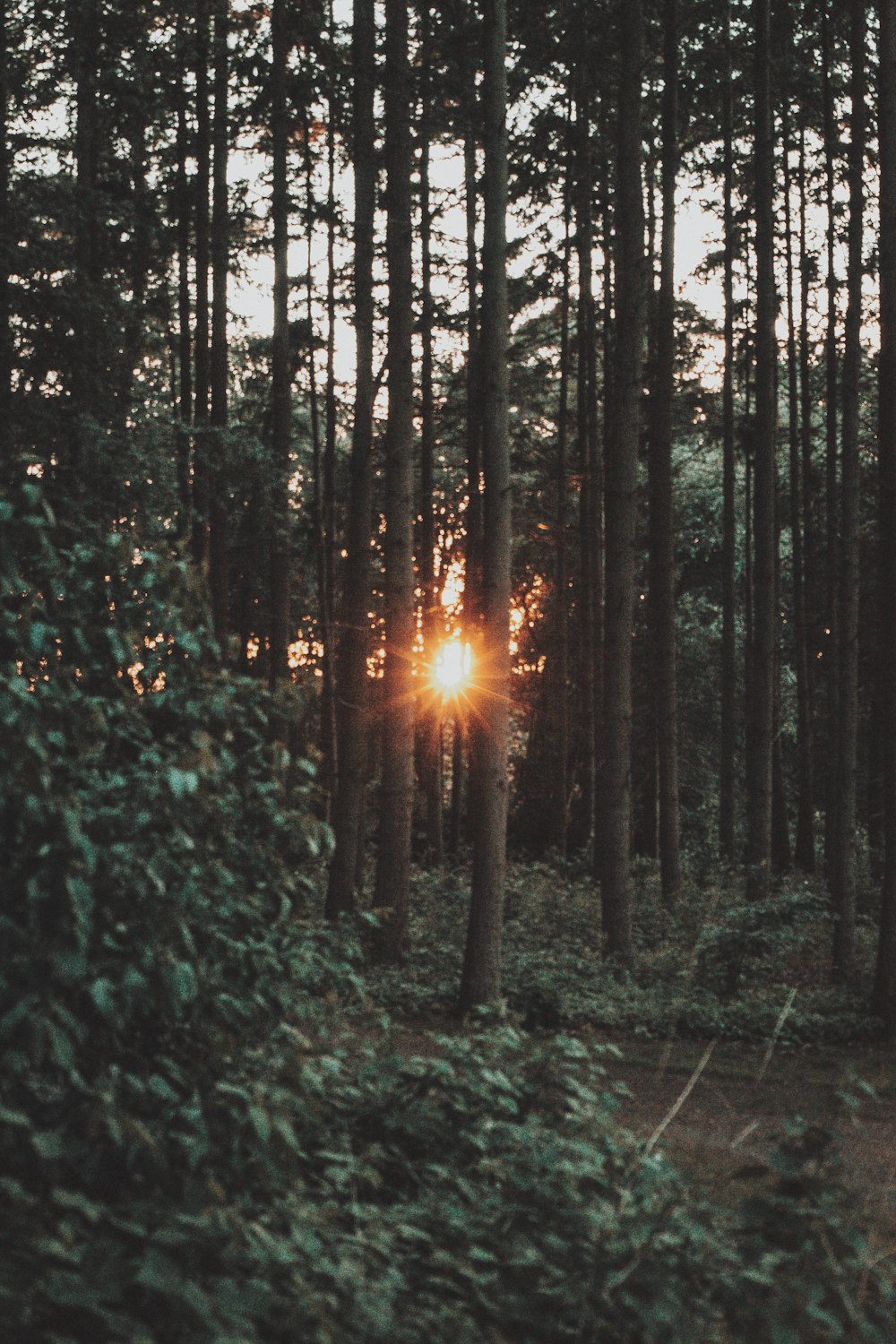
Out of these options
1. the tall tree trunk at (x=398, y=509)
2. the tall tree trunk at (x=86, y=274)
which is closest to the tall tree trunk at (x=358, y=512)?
the tall tree trunk at (x=398, y=509)

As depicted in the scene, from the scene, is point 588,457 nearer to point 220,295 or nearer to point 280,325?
point 280,325

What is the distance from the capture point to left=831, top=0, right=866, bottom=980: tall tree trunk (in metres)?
14.7

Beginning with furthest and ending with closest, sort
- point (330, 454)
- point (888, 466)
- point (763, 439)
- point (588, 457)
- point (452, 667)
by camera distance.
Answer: point (452, 667) < point (330, 454) < point (588, 457) < point (763, 439) < point (888, 466)

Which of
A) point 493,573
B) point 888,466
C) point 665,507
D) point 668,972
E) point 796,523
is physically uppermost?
point 796,523

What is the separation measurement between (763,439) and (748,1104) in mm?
9932

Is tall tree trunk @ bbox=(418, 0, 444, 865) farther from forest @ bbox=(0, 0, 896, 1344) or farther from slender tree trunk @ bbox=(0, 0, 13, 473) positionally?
slender tree trunk @ bbox=(0, 0, 13, 473)

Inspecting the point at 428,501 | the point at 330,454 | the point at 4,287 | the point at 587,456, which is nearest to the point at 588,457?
the point at 587,456

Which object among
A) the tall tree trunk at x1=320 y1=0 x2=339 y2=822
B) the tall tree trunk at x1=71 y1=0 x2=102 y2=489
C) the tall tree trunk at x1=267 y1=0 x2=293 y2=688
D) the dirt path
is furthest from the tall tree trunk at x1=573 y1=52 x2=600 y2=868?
the dirt path

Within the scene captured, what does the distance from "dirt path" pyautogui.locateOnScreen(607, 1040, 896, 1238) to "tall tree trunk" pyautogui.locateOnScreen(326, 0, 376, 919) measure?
529 centimetres

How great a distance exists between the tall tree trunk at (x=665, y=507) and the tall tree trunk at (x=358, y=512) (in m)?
4.04

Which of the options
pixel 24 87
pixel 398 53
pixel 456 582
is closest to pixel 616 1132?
pixel 398 53

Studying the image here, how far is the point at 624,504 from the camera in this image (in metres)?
14.8

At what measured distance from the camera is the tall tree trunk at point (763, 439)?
16484 millimetres

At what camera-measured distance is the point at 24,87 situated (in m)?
16.1
